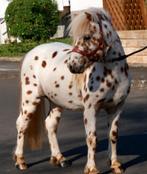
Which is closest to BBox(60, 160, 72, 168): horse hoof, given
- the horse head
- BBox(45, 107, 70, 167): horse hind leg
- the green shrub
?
BBox(45, 107, 70, 167): horse hind leg

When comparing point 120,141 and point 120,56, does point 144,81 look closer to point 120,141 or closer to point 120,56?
point 120,141

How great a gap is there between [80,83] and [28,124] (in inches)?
45.4

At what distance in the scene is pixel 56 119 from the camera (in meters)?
8.35

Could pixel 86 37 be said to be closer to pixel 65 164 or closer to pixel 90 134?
pixel 90 134

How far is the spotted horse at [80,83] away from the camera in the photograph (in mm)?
6867

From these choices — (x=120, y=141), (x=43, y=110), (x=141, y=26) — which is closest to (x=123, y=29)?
(x=141, y=26)

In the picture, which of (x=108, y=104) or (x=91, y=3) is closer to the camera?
(x=108, y=104)

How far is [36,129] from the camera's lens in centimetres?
834

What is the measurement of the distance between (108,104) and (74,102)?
0.42 meters

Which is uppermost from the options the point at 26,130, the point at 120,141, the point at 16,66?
the point at 26,130

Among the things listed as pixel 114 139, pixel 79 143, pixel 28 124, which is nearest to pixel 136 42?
pixel 79 143

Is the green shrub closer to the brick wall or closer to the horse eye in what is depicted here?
the brick wall

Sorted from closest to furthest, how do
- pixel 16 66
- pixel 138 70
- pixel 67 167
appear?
pixel 67 167 < pixel 138 70 < pixel 16 66

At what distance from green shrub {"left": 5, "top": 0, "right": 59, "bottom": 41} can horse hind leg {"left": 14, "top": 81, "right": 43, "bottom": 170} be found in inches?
744
